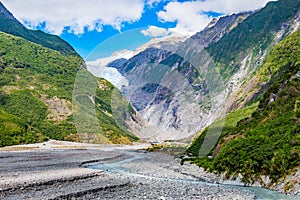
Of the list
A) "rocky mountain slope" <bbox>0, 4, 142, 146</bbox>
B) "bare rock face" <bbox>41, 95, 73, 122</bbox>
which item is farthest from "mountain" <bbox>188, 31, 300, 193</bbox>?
"bare rock face" <bbox>41, 95, 73, 122</bbox>

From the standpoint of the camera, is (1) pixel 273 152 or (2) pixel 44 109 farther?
(2) pixel 44 109

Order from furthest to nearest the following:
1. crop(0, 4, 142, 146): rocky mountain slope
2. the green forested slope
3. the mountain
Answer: crop(0, 4, 142, 146): rocky mountain slope → the green forested slope → the mountain

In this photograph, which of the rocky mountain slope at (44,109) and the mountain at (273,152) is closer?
the mountain at (273,152)

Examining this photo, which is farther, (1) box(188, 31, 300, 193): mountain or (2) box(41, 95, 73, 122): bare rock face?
(2) box(41, 95, 73, 122): bare rock face

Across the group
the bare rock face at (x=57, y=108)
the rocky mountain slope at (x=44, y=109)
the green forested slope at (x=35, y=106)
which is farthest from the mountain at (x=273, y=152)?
the bare rock face at (x=57, y=108)

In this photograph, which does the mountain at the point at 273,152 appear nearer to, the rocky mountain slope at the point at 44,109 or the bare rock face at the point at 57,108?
the rocky mountain slope at the point at 44,109

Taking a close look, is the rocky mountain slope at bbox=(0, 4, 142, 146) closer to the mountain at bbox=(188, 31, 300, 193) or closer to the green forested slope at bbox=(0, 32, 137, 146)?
the green forested slope at bbox=(0, 32, 137, 146)

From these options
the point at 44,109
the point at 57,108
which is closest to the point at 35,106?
the point at 44,109

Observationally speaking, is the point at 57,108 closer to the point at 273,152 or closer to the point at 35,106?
the point at 35,106

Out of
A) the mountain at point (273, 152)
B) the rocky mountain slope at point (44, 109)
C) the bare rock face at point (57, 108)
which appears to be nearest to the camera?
the mountain at point (273, 152)

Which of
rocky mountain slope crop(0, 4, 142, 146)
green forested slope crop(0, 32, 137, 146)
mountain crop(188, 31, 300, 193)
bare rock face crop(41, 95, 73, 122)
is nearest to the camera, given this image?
mountain crop(188, 31, 300, 193)

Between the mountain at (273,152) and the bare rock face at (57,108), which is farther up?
the bare rock face at (57,108)

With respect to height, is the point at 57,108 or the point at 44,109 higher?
the point at 57,108

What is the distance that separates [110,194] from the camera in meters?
27.7
